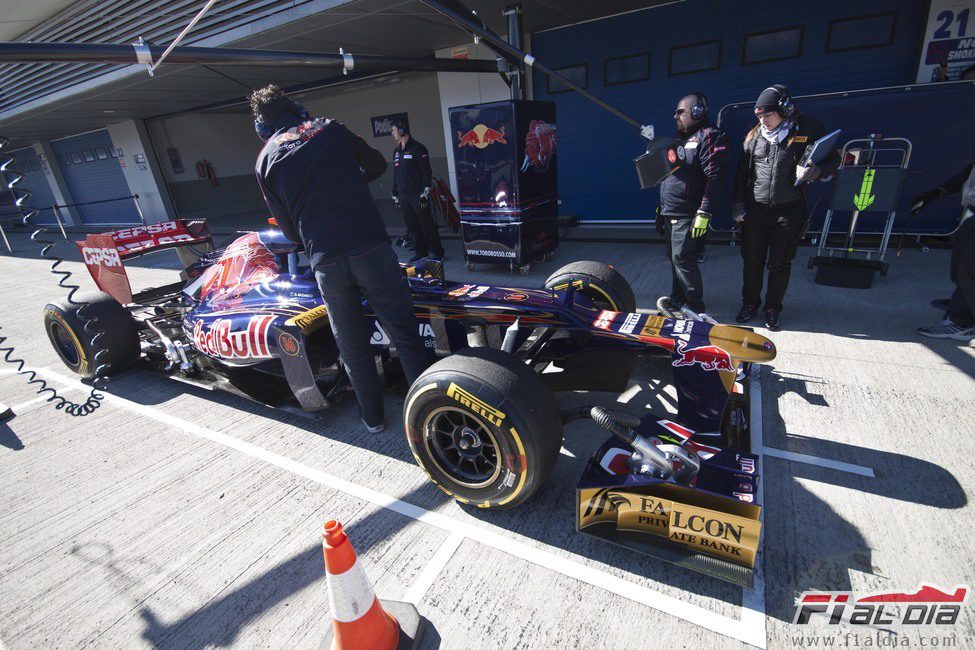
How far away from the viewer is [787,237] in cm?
391

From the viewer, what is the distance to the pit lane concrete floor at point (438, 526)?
1.84 metres

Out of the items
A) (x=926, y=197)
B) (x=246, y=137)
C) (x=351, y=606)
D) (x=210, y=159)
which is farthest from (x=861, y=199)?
(x=246, y=137)

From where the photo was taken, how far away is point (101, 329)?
407cm

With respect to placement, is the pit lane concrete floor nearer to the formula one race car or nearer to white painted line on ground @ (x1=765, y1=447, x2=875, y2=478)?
white painted line on ground @ (x1=765, y1=447, x2=875, y2=478)

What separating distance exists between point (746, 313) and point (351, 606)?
4.10m

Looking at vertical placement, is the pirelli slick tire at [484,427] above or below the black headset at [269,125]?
below

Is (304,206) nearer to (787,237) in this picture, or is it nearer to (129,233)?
(129,233)

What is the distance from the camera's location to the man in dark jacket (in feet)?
8.30

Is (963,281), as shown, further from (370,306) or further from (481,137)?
(481,137)

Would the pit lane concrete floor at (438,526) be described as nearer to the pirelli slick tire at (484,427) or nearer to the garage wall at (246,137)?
the pirelli slick tire at (484,427)

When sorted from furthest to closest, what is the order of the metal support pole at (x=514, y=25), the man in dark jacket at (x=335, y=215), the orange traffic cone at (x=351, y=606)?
the metal support pole at (x=514, y=25) → the man in dark jacket at (x=335, y=215) → the orange traffic cone at (x=351, y=606)

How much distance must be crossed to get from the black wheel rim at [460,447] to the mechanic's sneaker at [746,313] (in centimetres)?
310

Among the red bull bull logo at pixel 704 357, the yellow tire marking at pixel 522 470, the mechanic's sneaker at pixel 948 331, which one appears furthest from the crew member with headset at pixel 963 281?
the yellow tire marking at pixel 522 470

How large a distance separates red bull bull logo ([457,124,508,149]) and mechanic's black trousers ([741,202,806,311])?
3.13 meters
